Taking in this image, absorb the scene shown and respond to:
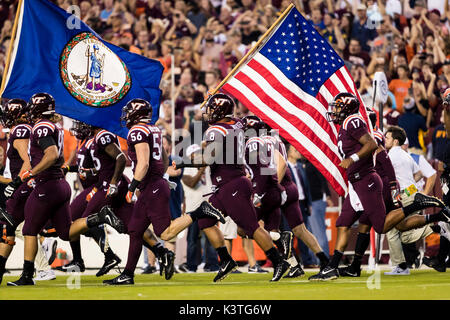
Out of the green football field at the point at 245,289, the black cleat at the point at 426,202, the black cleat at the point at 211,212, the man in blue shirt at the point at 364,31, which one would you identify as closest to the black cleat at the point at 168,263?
the green football field at the point at 245,289

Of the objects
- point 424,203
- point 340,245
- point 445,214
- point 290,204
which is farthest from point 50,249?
point 445,214

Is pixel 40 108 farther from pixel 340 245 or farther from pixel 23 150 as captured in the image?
pixel 340 245

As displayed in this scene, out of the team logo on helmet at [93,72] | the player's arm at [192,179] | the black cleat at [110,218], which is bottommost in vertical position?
the black cleat at [110,218]

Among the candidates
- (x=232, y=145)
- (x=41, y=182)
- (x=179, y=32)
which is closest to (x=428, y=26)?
(x=179, y=32)

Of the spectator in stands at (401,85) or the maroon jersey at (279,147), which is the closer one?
the maroon jersey at (279,147)

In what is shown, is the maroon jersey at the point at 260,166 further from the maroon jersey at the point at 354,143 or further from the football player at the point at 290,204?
the maroon jersey at the point at 354,143

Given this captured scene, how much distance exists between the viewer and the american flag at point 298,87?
1383 centimetres

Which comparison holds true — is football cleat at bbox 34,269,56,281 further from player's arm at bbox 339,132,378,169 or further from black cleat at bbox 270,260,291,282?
player's arm at bbox 339,132,378,169

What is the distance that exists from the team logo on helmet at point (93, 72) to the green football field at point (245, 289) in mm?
2977

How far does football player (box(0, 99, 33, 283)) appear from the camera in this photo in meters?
12.6

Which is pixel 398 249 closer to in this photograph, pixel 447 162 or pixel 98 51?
pixel 447 162

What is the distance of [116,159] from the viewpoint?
13.5 metres

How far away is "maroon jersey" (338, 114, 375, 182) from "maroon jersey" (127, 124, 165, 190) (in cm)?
248

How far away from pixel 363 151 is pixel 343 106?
0.81 m
